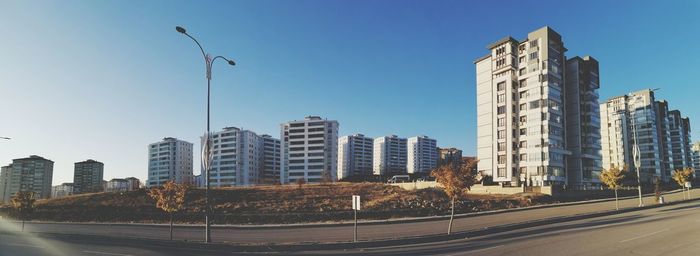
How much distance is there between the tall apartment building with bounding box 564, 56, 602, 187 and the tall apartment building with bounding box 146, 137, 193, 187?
142 m

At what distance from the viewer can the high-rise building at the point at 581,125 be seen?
7822 centimetres

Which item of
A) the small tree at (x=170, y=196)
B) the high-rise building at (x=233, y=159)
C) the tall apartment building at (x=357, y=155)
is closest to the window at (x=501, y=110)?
the small tree at (x=170, y=196)

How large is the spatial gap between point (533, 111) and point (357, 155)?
11929 cm

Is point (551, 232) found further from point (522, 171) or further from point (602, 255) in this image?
point (522, 171)

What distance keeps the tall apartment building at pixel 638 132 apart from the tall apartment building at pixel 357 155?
98223mm

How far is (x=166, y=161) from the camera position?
162 m

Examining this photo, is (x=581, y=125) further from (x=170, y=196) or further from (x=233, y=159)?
(x=233, y=159)

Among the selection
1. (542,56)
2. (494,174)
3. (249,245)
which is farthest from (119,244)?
(542,56)

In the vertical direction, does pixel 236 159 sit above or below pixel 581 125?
below

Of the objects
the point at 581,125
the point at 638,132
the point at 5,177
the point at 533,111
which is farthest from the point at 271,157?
the point at 638,132

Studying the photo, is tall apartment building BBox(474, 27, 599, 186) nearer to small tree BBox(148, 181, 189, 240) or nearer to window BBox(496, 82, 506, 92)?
window BBox(496, 82, 506, 92)

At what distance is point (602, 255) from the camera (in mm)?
14656

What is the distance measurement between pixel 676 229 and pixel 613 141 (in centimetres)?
12161

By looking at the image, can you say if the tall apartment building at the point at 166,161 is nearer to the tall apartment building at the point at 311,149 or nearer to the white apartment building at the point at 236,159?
the white apartment building at the point at 236,159
